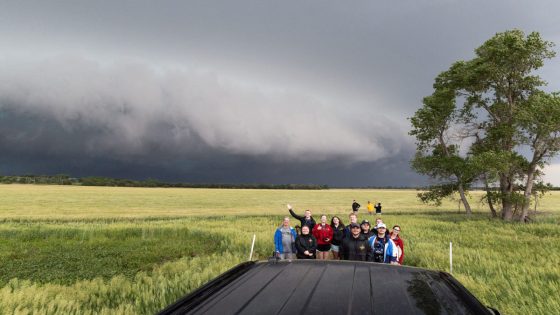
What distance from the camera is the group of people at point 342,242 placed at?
9727 mm

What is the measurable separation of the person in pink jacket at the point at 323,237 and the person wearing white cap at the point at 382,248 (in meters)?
1.74

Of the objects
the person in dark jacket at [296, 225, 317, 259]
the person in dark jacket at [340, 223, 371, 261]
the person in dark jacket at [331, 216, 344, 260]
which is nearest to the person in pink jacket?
the person in dark jacket at [331, 216, 344, 260]

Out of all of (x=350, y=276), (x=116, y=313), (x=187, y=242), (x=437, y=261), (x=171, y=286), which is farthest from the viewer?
(x=187, y=242)

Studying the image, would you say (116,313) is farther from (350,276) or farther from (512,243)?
(512,243)

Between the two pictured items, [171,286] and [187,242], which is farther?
[187,242]

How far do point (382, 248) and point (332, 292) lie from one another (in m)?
8.16

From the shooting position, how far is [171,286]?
836 cm

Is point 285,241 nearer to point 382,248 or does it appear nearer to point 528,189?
point 382,248

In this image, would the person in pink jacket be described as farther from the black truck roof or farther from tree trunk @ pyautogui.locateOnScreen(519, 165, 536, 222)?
tree trunk @ pyautogui.locateOnScreen(519, 165, 536, 222)

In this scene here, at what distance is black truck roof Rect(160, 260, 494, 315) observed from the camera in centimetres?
227

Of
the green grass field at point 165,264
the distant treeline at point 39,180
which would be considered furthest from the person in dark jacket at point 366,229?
the distant treeline at point 39,180

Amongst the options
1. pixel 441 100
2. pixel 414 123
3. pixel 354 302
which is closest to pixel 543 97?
pixel 441 100

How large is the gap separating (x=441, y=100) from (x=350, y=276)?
33.7 metres

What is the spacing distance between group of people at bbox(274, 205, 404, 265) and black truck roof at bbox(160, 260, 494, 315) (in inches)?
250
